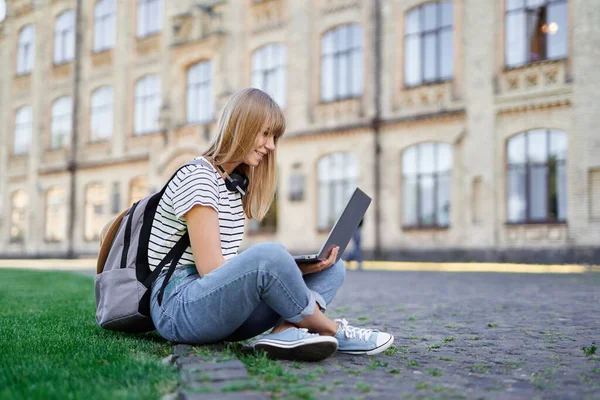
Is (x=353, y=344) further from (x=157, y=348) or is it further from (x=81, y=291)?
(x=81, y=291)

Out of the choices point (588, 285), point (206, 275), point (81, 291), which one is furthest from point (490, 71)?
point (206, 275)

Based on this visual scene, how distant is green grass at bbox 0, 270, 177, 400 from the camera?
291 cm

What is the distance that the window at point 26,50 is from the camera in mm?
34969

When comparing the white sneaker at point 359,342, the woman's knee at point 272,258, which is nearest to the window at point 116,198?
the white sneaker at point 359,342

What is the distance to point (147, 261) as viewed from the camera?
4172 millimetres

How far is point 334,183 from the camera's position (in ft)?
74.4

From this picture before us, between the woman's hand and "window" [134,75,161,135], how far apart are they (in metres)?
25.4

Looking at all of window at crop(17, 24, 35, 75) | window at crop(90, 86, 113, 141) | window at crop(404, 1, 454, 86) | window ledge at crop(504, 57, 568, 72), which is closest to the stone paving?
window ledge at crop(504, 57, 568, 72)

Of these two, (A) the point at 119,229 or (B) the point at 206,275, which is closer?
(B) the point at 206,275

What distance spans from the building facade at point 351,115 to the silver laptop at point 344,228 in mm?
7047

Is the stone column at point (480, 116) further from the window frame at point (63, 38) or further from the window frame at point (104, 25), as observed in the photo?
the window frame at point (63, 38)

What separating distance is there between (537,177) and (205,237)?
52.4 feet

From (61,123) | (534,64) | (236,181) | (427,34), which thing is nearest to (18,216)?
(61,123)

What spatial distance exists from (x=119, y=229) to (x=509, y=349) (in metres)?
2.61
